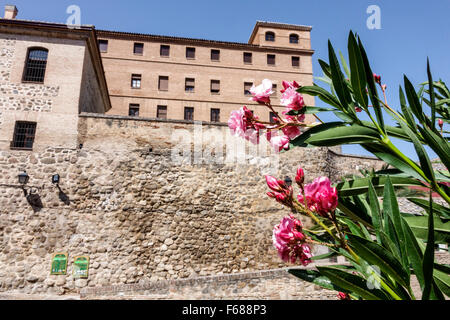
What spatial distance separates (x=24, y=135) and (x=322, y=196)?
39.1 ft

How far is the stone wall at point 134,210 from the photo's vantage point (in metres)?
9.64

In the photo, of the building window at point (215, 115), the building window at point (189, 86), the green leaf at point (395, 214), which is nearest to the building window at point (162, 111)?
the building window at point (189, 86)

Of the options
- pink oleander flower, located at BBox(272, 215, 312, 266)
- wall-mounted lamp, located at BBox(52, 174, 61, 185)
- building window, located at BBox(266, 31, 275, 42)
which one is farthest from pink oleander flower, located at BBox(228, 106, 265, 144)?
building window, located at BBox(266, 31, 275, 42)

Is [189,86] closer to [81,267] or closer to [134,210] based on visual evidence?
[134,210]

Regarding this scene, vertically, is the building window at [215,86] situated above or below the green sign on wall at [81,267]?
above

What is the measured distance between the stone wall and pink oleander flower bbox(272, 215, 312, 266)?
971 cm

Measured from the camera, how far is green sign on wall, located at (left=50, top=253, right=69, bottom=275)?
30.9 feet

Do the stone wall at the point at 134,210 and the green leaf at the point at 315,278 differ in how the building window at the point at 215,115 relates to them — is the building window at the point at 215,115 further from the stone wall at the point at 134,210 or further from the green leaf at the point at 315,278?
the green leaf at the point at 315,278

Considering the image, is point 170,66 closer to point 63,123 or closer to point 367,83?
point 63,123

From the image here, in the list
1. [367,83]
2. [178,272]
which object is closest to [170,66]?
[178,272]

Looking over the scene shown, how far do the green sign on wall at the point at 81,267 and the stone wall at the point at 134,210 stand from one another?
0.13 m

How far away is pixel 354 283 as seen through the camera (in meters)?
1.11

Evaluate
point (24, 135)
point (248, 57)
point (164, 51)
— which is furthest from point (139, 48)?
point (24, 135)

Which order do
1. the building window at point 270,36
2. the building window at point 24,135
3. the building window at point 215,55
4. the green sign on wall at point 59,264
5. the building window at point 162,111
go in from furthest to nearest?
the building window at point 270,36 < the building window at point 215,55 < the building window at point 162,111 < the building window at point 24,135 < the green sign on wall at point 59,264
